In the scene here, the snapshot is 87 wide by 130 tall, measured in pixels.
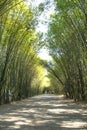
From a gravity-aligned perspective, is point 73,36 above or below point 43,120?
Answer: above

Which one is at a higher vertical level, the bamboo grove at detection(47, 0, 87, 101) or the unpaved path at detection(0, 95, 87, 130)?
the bamboo grove at detection(47, 0, 87, 101)

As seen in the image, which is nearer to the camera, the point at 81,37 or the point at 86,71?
the point at 81,37

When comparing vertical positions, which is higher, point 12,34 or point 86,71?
point 12,34

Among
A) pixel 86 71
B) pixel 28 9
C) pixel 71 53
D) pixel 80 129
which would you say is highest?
pixel 28 9

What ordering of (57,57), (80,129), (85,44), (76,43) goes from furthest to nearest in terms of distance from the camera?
(57,57)
(76,43)
(85,44)
(80,129)

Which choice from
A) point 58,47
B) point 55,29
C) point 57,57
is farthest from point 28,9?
point 57,57

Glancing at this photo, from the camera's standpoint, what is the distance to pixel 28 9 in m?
29.8

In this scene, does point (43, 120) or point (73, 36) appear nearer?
point (43, 120)

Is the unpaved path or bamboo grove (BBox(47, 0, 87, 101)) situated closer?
the unpaved path

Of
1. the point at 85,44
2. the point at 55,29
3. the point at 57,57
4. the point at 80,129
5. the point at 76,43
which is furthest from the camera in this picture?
the point at 57,57

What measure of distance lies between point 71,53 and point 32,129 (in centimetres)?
2512

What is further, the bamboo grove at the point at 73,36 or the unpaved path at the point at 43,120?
the bamboo grove at the point at 73,36

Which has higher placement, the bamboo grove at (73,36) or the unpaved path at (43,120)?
the bamboo grove at (73,36)

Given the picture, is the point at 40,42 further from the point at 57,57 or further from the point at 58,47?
the point at 57,57
